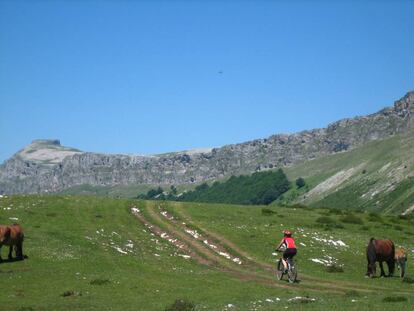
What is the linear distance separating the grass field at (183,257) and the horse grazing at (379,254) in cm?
131

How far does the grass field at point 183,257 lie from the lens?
27.1 m

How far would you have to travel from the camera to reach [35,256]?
38.7 metres

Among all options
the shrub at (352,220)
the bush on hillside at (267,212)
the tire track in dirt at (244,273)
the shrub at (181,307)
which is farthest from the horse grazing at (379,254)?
the bush on hillside at (267,212)

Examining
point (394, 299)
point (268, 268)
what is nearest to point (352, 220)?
point (268, 268)

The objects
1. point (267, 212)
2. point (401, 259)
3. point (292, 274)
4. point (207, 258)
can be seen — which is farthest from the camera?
point (267, 212)

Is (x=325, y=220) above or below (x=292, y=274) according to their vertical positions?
above

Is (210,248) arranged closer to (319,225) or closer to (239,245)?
(239,245)

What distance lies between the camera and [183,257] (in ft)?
144

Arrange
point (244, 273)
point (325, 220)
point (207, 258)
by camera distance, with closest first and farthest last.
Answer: point (244, 273), point (207, 258), point (325, 220)

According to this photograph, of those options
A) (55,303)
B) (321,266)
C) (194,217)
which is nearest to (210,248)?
(321,266)

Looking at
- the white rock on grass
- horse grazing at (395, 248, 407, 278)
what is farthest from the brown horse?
the white rock on grass

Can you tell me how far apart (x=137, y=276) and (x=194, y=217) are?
2910cm

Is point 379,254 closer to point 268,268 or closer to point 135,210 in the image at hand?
point 268,268

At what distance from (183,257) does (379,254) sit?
48.2 feet
